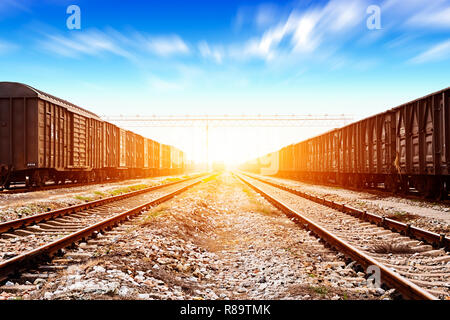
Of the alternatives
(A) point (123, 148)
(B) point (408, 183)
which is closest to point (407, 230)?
(B) point (408, 183)

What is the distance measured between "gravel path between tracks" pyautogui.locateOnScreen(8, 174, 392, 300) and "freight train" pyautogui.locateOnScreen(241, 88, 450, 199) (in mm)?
7550

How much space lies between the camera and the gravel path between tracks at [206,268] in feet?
12.7

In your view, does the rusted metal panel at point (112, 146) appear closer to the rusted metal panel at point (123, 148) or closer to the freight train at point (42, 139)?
the rusted metal panel at point (123, 148)

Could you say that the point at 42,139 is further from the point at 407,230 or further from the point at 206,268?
the point at 407,230

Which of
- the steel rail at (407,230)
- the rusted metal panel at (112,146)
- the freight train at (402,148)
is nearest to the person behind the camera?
the steel rail at (407,230)

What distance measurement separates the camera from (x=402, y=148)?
14.8 meters

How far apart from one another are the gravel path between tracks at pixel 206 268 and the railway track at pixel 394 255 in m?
0.23

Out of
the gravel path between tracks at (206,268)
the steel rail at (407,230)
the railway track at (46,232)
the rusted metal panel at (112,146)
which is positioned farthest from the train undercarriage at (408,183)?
the rusted metal panel at (112,146)

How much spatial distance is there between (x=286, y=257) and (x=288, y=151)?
38.1 metres

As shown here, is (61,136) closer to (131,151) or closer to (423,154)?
(131,151)

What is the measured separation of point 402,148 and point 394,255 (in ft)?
35.3

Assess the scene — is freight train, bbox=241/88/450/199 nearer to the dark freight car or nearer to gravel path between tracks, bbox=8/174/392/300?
gravel path between tracks, bbox=8/174/392/300

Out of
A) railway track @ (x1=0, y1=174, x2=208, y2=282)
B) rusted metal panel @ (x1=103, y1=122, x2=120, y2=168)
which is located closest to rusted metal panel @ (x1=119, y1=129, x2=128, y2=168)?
rusted metal panel @ (x1=103, y1=122, x2=120, y2=168)
